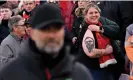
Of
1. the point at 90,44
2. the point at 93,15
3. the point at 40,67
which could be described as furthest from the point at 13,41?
the point at 40,67

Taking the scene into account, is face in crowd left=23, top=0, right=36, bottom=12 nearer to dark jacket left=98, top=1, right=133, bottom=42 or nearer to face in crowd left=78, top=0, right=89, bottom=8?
face in crowd left=78, top=0, right=89, bottom=8

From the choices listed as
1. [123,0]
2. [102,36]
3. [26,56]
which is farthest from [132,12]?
[26,56]

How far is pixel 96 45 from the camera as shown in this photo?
6.25m

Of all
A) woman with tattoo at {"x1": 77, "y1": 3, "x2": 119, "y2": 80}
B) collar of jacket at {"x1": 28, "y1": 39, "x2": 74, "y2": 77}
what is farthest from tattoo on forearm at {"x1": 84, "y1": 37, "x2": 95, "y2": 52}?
collar of jacket at {"x1": 28, "y1": 39, "x2": 74, "y2": 77}

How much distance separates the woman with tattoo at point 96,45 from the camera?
6229 mm

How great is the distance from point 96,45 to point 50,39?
363cm

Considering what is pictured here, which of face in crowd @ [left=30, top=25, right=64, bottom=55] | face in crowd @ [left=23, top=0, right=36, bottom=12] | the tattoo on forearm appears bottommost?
the tattoo on forearm

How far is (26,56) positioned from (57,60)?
0.26m

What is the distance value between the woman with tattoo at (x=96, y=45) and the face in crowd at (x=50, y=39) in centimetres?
350

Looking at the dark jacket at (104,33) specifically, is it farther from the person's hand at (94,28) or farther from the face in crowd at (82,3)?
the face in crowd at (82,3)

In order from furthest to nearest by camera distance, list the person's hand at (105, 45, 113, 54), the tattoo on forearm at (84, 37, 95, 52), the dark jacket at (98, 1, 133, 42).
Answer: the dark jacket at (98, 1, 133, 42) → the person's hand at (105, 45, 113, 54) → the tattoo on forearm at (84, 37, 95, 52)

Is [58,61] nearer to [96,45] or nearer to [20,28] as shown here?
[96,45]

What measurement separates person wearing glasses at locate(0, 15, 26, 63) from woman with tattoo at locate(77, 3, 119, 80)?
0.97 m

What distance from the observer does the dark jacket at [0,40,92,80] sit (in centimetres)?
273
